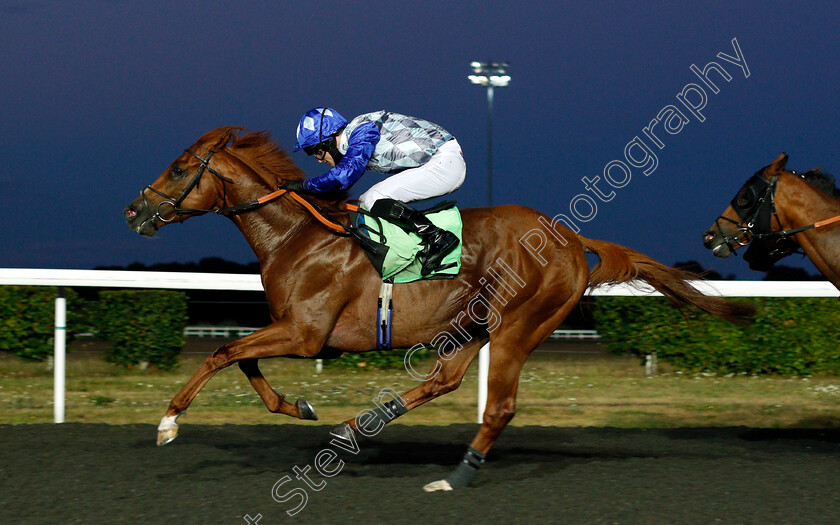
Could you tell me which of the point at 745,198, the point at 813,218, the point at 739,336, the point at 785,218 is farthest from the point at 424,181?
the point at 739,336

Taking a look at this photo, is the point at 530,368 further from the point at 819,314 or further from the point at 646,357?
the point at 819,314

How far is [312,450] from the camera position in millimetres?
4480

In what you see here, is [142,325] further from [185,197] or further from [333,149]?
[333,149]

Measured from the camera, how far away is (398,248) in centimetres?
384

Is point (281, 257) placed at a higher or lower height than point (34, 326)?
higher

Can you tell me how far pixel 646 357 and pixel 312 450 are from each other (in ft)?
13.2

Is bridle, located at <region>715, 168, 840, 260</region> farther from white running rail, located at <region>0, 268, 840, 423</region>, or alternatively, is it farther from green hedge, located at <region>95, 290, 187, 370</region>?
green hedge, located at <region>95, 290, 187, 370</region>

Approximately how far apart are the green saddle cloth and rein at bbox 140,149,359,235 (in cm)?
12

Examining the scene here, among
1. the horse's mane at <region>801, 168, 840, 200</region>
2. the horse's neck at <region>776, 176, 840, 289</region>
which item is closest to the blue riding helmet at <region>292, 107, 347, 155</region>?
the horse's neck at <region>776, 176, 840, 289</region>

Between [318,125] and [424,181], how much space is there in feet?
1.97

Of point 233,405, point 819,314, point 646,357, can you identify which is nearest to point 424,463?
point 233,405

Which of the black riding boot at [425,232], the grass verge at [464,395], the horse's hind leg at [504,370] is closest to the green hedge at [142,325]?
the grass verge at [464,395]

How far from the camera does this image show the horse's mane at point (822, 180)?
470 cm

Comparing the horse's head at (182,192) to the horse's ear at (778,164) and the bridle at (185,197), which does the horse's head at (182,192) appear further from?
the horse's ear at (778,164)
